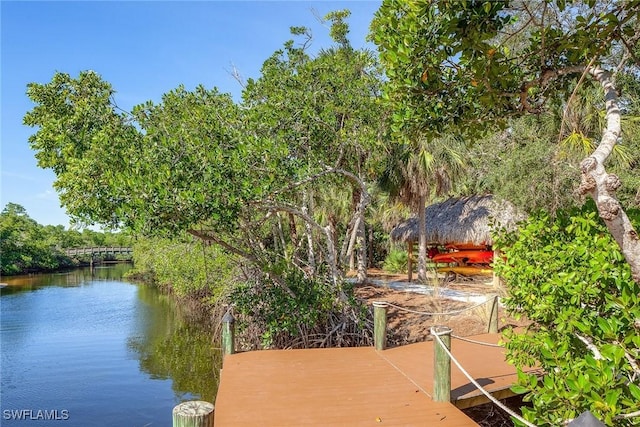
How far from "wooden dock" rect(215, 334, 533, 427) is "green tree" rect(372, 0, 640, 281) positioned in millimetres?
2709

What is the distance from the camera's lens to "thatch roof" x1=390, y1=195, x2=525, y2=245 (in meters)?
15.5

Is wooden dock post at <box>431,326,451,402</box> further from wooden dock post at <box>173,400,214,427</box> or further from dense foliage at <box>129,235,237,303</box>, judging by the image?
dense foliage at <box>129,235,237,303</box>

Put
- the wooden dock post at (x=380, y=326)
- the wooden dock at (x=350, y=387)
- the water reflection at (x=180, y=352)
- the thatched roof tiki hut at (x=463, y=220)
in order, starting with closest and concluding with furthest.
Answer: the wooden dock at (x=350, y=387)
the wooden dock post at (x=380, y=326)
the water reflection at (x=180, y=352)
the thatched roof tiki hut at (x=463, y=220)

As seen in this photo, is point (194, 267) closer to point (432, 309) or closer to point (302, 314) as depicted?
point (302, 314)

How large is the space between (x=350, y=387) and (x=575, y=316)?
2.92m

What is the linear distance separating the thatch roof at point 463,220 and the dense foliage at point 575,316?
11.2 m

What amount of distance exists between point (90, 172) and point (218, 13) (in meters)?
4.21

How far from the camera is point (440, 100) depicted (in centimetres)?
476

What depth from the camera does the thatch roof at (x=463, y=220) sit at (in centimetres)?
1554

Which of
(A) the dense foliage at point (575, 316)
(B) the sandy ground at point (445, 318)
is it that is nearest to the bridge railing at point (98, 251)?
(B) the sandy ground at point (445, 318)

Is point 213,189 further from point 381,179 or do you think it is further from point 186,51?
point 381,179

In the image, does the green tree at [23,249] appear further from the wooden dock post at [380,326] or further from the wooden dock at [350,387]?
the wooden dock post at [380,326]

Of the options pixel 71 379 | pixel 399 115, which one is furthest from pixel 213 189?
pixel 71 379

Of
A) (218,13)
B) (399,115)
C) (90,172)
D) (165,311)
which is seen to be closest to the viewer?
(399,115)
